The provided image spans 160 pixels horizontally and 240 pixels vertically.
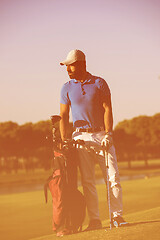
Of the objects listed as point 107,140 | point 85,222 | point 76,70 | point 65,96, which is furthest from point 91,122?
point 85,222

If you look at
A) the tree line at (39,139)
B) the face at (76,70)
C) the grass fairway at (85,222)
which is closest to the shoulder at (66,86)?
the face at (76,70)

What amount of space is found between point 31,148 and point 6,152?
470 centimetres

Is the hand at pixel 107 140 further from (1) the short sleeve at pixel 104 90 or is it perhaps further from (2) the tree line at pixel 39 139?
(2) the tree line at pixel 39 139

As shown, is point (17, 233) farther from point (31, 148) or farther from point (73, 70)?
point (31, 148)

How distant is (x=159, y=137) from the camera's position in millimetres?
88000

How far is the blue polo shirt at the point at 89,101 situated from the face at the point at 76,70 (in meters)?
0.11

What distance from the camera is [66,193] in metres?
6.34

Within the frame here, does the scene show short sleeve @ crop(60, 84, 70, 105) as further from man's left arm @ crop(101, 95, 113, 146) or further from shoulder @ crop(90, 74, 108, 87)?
man's left arm @ crop(101, 95, 113, 146)

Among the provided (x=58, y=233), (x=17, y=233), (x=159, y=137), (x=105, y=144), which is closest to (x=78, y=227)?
(x=58, y=233)

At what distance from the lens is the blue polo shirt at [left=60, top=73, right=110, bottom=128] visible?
6.42m

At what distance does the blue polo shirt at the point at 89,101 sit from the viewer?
642 cm

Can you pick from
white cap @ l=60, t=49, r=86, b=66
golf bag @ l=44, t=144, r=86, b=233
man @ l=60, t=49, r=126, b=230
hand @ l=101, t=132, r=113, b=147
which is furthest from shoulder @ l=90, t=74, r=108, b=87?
golf bag @ l=44, t=144, r=86, b=233

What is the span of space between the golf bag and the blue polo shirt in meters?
0.44

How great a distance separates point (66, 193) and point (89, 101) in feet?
4.21
